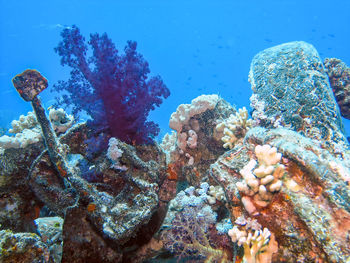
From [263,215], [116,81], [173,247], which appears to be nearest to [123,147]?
[116,81]

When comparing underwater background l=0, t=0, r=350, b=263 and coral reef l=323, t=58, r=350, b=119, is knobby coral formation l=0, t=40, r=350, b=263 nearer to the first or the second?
underwater background l=0, t=0, r=350, b=263

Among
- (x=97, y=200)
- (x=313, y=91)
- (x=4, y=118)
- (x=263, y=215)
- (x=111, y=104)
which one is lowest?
(x=263, y=215)

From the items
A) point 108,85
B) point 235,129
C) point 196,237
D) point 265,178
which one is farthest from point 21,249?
point 235,129

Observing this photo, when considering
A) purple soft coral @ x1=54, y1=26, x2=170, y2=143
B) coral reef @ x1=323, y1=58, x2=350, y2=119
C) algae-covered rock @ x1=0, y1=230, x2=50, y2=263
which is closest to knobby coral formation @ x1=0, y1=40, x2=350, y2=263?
algae-covered rock @ x1=0, y1=230, x2=50, y2=263

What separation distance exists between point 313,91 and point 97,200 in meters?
4.99

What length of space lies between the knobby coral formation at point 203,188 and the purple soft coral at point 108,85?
0.18 meters

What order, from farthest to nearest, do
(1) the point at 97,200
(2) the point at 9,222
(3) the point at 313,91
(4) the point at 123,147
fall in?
(3) the point at 313,91 → (2) the point at 9,222 → (4) the point at 123,147 → (1) the point at 97,200

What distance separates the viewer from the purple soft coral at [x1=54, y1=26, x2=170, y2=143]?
11.2 ft

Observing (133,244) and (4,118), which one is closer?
(133,244)

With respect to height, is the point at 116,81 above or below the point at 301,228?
above

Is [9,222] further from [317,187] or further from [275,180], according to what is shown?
[317,187]

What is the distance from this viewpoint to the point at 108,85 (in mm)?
3396

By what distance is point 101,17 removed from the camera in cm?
13988

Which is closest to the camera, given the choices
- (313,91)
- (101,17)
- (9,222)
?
(9,222)
